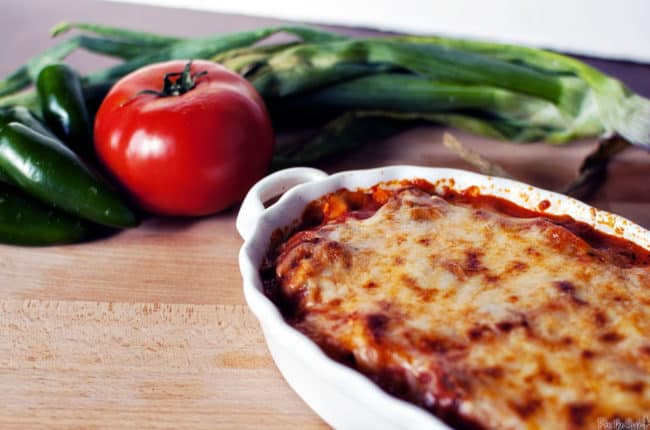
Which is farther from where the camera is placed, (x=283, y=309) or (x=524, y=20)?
(x=524, y=20)

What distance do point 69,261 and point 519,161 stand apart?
5.35 ft

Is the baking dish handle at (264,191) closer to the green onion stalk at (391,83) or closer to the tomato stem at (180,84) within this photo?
the tomato stem at (180,84)

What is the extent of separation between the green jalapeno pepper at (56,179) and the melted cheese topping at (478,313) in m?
0.71

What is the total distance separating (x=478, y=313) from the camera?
146 cm

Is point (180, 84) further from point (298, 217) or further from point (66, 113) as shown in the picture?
point (298, 217)

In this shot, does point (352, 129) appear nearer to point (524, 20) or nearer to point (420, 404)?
point (420, 404)

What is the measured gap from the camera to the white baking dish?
4.25 ft

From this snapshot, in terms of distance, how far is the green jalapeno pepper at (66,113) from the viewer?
255 centimetres

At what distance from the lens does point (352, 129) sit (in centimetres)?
279

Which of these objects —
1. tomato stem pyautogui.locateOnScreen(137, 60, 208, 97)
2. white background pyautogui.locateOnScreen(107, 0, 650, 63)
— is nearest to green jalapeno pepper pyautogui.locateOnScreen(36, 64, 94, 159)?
tomato stem pyautogui.locateOnScreen(137, 60, 208, 97)

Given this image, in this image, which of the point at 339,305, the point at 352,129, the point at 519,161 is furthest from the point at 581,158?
the point at 339,305

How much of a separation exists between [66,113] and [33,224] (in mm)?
540

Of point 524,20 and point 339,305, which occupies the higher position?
point 339,305

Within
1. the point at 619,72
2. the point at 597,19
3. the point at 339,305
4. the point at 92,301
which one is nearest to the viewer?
the point at 339,305
